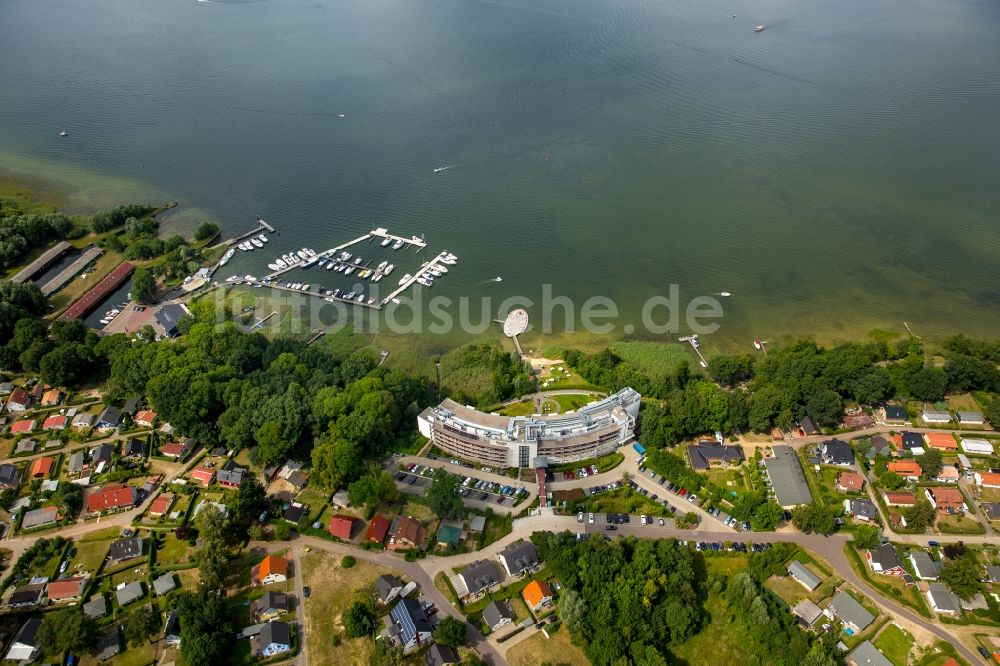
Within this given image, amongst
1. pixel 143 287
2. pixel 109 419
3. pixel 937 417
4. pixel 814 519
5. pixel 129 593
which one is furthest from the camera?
pixel 143 287

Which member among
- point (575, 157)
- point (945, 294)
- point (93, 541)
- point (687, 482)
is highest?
point (575, 157)

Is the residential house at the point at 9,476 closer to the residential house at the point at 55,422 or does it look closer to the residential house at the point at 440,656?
the residential house at the point at 55,422

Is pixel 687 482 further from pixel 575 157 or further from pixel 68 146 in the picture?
pixel 68 146

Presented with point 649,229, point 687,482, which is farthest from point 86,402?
point 649,229

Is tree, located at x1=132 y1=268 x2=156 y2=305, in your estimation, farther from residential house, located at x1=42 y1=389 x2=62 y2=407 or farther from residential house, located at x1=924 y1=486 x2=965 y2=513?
residential house, located at x1=924 y1=486 x2=965 y2=513

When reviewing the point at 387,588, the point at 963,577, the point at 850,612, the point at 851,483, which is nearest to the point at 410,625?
the point at 387,588

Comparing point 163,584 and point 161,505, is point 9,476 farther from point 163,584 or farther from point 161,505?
point 163,584

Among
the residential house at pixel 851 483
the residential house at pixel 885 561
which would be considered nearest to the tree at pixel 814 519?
the residential house at pixel 885 561

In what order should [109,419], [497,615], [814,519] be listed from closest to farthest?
A: [497,615] < [814,519] < [109,419]
